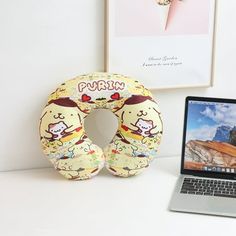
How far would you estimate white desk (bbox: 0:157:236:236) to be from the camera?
1.17 meters

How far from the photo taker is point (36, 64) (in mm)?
1469

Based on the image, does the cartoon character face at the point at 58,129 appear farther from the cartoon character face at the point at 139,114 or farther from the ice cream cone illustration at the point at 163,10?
the ice cream cone illustration at the point at 163,10

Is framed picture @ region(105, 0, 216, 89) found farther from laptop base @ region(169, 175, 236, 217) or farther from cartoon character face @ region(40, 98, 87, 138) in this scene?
laptop base @ region(169, 175, 236, 217)

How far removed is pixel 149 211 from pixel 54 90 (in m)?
0.49

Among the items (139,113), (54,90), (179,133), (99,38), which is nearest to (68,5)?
(99,38)

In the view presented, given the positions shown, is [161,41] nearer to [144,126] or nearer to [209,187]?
[144,126]

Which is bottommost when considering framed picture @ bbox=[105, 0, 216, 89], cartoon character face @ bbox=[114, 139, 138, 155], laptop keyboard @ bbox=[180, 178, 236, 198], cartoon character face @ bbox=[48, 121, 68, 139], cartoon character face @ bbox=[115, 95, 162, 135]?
laptop keyboard @ bbox=[180, 178, 236, 198]

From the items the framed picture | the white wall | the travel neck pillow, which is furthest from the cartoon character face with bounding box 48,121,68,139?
the framed picture

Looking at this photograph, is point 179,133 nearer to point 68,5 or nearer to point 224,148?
point 224,148

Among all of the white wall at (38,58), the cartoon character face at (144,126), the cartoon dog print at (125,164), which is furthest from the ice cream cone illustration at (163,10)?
the cartoon dog print at (125,164)

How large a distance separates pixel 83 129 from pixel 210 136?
38cm

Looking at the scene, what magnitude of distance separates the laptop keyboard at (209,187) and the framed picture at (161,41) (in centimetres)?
34

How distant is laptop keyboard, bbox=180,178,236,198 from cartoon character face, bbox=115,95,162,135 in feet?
0.60

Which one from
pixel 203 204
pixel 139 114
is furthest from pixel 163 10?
pixel 203 204
